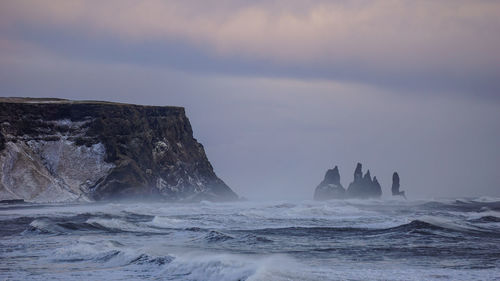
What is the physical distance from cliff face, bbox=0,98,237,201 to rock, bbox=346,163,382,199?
2308 centimetres

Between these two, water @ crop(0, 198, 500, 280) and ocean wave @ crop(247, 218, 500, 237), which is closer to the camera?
water @ crop(0, 198, 500, 280)

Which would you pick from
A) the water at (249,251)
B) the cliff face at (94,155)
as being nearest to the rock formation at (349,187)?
the cliff face at (94,155)

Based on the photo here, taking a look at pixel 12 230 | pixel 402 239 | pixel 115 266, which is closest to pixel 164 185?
pixel 12 230

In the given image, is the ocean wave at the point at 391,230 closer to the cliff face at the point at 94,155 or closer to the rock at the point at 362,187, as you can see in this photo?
the cliff face at the point at 94,155

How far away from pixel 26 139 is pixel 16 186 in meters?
10.9

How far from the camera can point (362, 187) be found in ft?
340

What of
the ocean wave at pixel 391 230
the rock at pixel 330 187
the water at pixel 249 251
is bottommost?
the water at pixel 249 251

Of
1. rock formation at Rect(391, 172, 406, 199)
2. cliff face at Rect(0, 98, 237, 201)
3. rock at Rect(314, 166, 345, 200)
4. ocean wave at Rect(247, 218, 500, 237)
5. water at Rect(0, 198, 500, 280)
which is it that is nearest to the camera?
water at Rect(0, 198, 500, 280)

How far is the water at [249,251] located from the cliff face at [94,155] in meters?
31.1

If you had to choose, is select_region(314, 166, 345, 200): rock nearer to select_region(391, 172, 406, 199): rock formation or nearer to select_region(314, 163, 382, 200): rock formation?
select_region(314, 163, 382, 200): rock formation

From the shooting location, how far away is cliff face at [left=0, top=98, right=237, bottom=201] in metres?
68.7

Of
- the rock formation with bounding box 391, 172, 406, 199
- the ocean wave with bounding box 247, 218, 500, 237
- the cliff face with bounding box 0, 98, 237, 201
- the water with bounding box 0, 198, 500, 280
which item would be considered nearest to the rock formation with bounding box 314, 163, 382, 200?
the rock formation with bounding box 391, 172, 406, 199

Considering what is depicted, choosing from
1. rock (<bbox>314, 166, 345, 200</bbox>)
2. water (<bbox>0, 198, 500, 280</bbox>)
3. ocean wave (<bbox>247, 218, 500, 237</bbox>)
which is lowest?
water (<bbox>0, 198, 500, 280</bbox>)

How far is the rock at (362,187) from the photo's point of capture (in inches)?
4062
